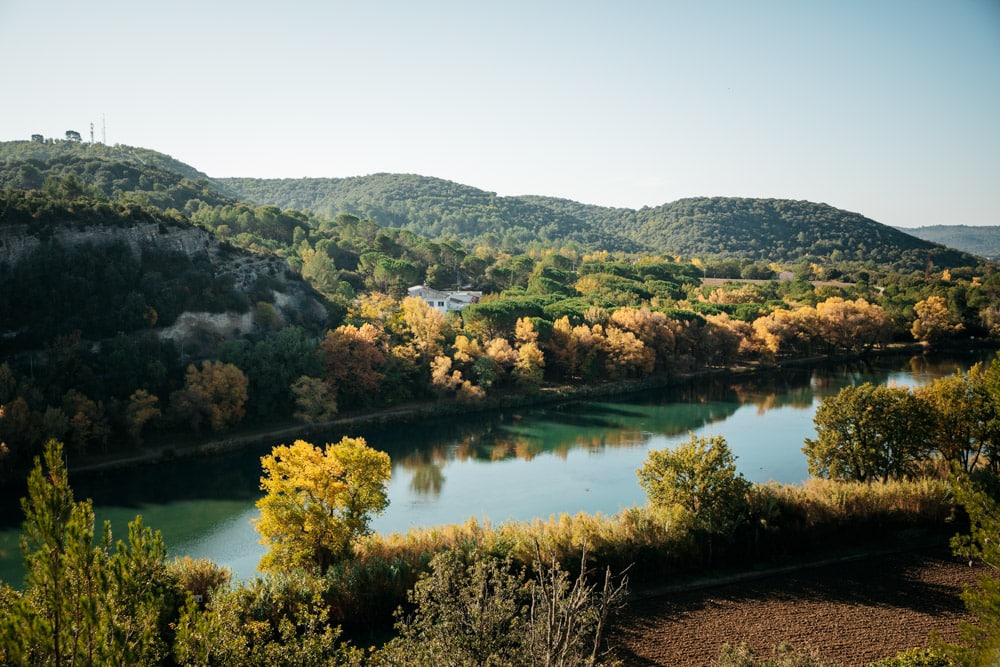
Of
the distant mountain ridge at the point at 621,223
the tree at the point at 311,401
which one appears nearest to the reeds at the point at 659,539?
the tree at the point at 311,401

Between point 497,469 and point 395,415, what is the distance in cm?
895

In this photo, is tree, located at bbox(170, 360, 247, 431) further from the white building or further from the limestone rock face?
the white building

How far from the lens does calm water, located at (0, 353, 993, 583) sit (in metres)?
25.8

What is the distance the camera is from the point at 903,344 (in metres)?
65.1

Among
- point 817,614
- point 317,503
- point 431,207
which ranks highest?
point 431,207

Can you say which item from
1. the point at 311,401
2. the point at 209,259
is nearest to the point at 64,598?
the point at 311,401

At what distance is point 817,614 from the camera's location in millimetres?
17281

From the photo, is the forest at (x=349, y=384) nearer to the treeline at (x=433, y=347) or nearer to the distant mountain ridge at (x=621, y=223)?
the treeline at (x=433, y=347)

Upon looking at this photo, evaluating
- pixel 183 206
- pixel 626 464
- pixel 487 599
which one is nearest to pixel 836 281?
pixel 626 464

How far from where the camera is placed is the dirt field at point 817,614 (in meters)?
15.7

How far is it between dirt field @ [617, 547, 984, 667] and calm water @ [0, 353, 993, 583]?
7920 millimetres

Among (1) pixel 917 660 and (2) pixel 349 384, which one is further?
(2) pixel 349 384

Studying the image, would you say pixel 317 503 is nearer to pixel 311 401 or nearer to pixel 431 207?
pixel 311 401

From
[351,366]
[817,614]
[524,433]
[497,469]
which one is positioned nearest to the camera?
[817,614]
